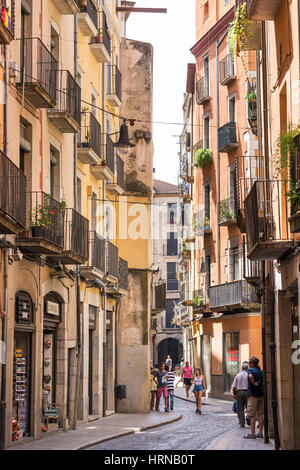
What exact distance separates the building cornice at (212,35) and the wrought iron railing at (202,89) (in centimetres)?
172

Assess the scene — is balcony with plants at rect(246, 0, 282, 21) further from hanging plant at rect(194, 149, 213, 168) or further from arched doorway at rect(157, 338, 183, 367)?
arched doorway at rect(157, 338, 183, 367)

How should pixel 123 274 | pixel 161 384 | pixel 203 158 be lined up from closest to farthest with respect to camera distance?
pixel 123 274 → pixel 161 384 → pixel 203 158

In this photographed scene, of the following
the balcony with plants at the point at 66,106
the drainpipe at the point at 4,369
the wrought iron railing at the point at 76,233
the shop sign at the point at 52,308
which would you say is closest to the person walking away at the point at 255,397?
the shop sign at the point at 52,308

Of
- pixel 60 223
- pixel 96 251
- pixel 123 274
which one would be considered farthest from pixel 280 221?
pixel 123 274

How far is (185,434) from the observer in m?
22.2

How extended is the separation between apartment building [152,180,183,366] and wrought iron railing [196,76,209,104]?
41.1m

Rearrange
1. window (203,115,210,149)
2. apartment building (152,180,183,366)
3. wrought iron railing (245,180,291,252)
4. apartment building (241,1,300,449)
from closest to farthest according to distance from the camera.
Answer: apartment building (241,1,300,449)
wrought iron railing (245,180,291,252)
window (203,115,210,149)
apartment building (152,180,183,366)

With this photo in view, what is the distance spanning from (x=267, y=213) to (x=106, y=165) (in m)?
11.7

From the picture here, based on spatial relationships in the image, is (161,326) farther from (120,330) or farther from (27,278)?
(27,278)

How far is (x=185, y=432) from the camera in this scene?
2294 cm

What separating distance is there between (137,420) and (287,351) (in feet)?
37.8

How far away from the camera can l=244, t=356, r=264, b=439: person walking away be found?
1958cm

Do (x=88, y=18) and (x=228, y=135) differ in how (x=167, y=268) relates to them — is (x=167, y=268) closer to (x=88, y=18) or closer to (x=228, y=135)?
(x=228, y=135)

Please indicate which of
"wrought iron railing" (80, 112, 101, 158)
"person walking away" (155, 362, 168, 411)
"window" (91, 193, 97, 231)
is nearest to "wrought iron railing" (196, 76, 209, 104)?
"person walking away" (155, 362, 168, 411)
